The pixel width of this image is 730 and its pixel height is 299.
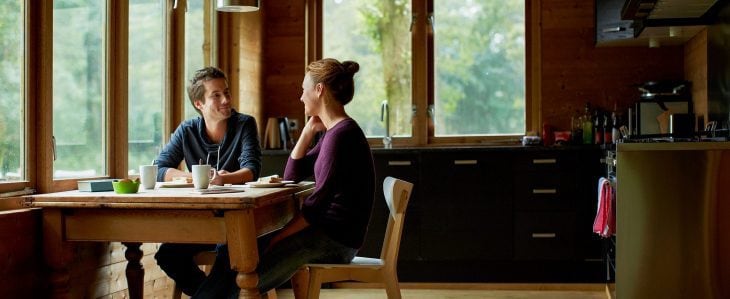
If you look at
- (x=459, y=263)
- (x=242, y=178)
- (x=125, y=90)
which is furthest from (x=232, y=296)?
(x=459, y=263)

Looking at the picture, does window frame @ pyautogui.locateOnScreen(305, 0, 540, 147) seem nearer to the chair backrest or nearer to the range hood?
the range hood

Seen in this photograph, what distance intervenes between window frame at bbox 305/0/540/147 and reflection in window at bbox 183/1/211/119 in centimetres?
135

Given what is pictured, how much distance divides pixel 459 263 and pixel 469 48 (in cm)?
143

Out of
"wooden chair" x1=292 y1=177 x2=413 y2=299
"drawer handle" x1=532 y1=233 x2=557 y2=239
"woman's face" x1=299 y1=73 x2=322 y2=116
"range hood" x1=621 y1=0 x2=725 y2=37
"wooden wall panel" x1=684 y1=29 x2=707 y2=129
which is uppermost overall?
"range hood" x1=621 y1=0 x2=725 y2=37

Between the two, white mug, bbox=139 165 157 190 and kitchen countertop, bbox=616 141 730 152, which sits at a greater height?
kitchen countertop, bbox=616 141 730 152

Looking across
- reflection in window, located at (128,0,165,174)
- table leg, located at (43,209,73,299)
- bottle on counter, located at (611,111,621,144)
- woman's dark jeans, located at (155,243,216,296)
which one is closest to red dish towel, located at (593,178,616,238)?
bottle on counter, located at (611,111,621,144)

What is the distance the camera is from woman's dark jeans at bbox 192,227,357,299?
2766mm

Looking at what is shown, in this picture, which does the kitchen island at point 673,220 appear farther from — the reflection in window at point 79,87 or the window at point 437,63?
the reflection in window at point 79,87

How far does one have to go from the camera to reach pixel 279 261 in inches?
111

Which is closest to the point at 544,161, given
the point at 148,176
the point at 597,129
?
the point at 597,129

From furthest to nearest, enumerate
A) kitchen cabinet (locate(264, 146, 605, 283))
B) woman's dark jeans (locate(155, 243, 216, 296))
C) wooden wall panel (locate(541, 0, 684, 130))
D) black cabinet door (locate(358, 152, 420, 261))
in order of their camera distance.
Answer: wooden wall panel (locate(541, 0, 684, 130)) < black cabinet door (locate(358, 152, 420, 261)) < kitchen cabinet (locate(264, 146, 605, 283)) < woman's dark jeans (locate(155, 243, 216, 296))

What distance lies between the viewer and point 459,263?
5105 millimetres

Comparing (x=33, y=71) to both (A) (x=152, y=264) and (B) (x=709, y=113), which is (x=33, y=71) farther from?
(B) (x=709, y=113)

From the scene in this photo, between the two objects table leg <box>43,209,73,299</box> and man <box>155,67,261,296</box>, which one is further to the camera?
man <box>155,67,261,296</box>
